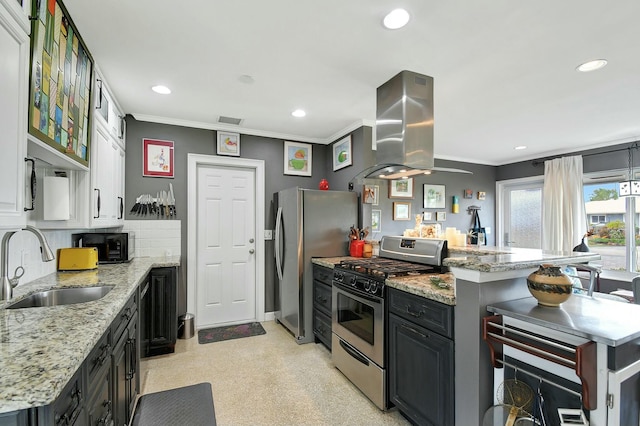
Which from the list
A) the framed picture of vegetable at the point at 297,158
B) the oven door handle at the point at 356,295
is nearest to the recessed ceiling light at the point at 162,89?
the framed picture of vegetable at the point at 297,158

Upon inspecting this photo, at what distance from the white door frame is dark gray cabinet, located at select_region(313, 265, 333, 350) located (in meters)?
0.98

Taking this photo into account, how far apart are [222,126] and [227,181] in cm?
69

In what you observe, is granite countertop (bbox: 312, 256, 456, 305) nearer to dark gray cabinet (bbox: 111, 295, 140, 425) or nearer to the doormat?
dark gray cabinet (bbox: 111, 295, 140, 425)

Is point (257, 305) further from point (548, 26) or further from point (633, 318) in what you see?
point (548, 26)

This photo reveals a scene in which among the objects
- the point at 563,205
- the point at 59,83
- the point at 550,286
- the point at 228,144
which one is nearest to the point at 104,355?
the point at 59,83

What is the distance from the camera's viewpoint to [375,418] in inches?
82.6

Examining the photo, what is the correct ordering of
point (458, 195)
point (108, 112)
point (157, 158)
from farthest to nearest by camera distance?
point (458, 195) < point (157, 158) < point (108, 112)

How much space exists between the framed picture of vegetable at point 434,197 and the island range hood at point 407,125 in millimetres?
2733

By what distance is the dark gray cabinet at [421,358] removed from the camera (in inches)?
67.5

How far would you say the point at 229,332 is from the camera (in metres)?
3.68

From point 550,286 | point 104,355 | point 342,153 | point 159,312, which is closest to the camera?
point 104,355

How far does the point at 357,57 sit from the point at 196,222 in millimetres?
2671

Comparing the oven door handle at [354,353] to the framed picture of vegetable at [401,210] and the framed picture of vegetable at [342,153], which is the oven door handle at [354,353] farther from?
→ the framed picture of vegetable at [401,210]

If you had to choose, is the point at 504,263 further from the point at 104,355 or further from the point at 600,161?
the point at 600,161
